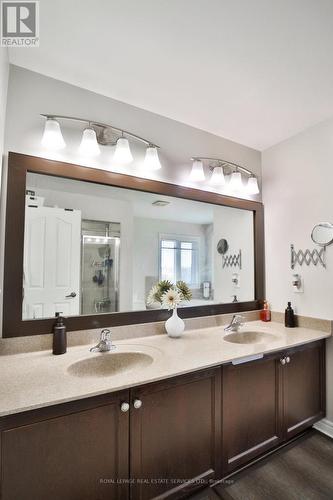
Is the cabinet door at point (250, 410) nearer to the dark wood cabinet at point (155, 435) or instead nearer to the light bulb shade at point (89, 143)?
the dark wood cabinet at point (155, 435)

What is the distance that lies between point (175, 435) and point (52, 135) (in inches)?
67.9

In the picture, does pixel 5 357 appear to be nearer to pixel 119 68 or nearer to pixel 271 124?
pixel 119 68

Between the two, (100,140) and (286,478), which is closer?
(286,478)

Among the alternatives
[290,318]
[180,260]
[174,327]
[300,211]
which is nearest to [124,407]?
[174,327]

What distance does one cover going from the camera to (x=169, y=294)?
1.78 meters

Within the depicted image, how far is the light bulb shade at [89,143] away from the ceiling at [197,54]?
0.32 m

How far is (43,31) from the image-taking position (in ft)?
4.03

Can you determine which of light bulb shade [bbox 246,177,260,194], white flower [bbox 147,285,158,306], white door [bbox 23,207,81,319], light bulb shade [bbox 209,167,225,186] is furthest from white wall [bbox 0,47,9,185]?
light bulb shade [bbox 246,177,260,194]

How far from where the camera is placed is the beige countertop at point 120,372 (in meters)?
0.95

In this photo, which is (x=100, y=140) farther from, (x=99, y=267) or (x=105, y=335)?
(x=105, y=335)

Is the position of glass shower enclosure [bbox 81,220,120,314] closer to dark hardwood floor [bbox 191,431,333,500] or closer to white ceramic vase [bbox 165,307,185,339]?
white ceramic vase [bbox 165,307,185,339]

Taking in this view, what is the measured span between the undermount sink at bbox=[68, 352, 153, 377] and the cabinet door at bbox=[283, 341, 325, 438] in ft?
3.25

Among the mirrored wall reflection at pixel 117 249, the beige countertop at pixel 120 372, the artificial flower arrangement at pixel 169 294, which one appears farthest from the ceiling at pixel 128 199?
the beige countertop at pixel 120 372

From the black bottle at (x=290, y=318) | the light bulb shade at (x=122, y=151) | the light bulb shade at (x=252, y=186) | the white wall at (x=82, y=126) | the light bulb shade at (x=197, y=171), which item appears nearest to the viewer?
the white wall at (x=82, y=126)
